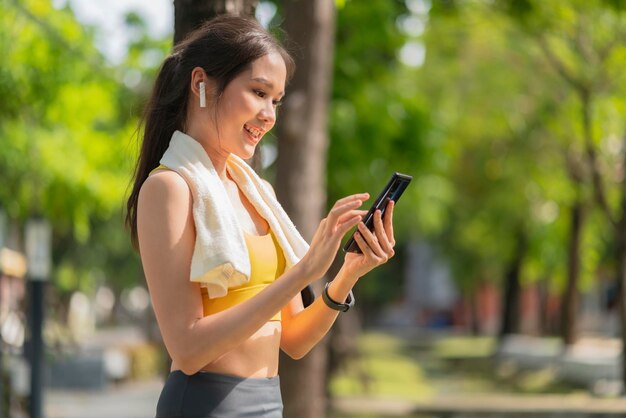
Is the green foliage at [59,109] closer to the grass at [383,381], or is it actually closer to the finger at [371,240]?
the grass at [383,381]

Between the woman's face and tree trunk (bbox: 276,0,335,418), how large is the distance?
6390 millimetres

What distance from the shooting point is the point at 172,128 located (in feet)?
10.9

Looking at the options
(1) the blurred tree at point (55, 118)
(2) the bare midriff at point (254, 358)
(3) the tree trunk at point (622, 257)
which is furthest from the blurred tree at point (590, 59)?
(2) the bare midriff at point (254, 358)

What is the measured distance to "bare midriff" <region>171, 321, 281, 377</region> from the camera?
307 cm

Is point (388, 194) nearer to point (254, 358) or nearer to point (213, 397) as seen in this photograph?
point (254, 358)

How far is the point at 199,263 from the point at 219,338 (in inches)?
7.0

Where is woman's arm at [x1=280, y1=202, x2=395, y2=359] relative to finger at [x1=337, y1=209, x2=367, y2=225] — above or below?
below

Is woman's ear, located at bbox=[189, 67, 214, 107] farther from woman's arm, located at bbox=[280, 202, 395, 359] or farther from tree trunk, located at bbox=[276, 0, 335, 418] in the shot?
tree trunk, located at bbox=[276, 0, 335, 418]

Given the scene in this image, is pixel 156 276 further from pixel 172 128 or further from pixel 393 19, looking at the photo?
pixel 393 19

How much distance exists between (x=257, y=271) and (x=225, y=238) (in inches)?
6.8

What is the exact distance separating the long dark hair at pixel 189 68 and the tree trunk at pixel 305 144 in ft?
20.5

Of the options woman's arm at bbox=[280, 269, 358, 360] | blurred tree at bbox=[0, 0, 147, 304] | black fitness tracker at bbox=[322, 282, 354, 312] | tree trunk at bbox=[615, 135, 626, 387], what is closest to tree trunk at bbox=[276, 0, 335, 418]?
woman's arm at bbox=[280, 269, 358, 360]

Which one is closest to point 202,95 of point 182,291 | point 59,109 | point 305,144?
point 182,291

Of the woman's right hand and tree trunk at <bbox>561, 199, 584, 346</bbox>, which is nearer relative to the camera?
the woman's right hand
